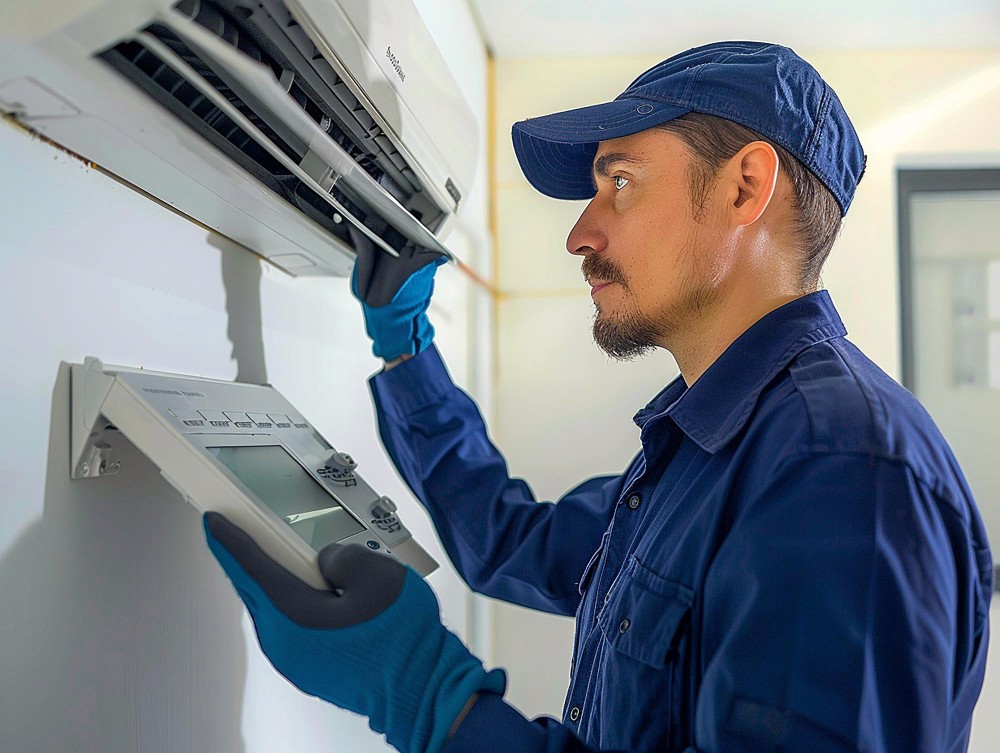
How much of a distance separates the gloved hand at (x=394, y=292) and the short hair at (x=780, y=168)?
16.0 inches

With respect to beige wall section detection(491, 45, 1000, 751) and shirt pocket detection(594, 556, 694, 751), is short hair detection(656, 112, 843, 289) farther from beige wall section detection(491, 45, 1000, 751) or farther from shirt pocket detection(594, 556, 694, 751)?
beige wall section detection(491, 45, 1000, 751)

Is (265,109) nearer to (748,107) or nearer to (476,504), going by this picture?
(748,107)

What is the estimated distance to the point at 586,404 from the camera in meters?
2.65

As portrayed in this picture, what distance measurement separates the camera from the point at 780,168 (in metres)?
0.96

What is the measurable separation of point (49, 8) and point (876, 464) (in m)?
0.64

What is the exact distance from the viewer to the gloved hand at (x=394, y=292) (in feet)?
4.07

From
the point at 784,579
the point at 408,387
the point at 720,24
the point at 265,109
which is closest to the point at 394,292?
the point at 408,387

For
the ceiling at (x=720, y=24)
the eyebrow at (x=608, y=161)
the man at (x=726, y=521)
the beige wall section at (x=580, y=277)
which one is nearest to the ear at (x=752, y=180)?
the man at (x=726, y=521)

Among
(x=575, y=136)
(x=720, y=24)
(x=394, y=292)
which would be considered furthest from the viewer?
(x=720, y=24)

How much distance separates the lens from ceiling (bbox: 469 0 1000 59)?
7.68 feet

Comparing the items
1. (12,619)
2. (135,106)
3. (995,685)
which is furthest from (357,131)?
(995,685)

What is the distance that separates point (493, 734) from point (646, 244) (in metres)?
0.56

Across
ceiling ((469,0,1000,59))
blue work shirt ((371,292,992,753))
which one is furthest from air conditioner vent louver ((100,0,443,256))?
ceiling ((469,0,1000,59))

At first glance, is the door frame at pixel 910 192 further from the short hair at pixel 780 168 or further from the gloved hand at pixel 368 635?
the gloved hand at pixel 368 635
